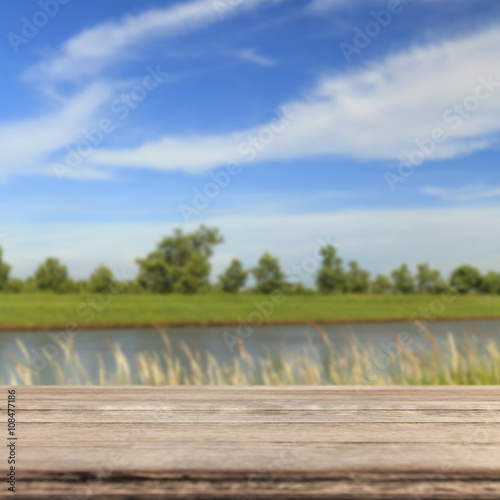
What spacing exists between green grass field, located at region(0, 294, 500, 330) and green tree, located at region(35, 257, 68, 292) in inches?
15.5

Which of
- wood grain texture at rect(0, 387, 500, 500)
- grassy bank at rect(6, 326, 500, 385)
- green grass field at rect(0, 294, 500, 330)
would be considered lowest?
green grass field at rect(0, 294, 500, 330)

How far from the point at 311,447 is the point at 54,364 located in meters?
3.65

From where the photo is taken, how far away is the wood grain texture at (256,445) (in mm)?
959

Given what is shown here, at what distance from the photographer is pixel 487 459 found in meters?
1.06

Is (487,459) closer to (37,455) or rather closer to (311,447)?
(311,447)

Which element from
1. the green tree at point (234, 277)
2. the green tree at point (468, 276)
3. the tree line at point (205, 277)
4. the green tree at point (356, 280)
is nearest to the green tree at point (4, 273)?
the tree line at point (205, 277)

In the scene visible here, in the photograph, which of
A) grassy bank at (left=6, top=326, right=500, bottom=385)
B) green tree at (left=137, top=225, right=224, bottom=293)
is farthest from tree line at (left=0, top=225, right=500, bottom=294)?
grassy bank at (left=6, top=326, right=500, bottom=385)

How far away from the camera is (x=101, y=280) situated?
2014cm

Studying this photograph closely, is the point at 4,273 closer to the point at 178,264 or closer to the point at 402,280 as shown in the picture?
the point at 178,264

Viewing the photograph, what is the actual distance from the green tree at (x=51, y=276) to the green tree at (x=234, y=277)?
20.3ft

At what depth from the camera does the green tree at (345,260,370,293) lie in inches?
907

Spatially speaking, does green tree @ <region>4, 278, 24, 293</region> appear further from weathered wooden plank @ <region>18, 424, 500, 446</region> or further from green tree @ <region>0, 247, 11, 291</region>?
weathered wooden plank @ <region>18, 424, 500, 446</region>

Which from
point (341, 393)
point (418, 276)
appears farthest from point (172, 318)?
point (341, 393)

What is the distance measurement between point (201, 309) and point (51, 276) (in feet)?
19.4
